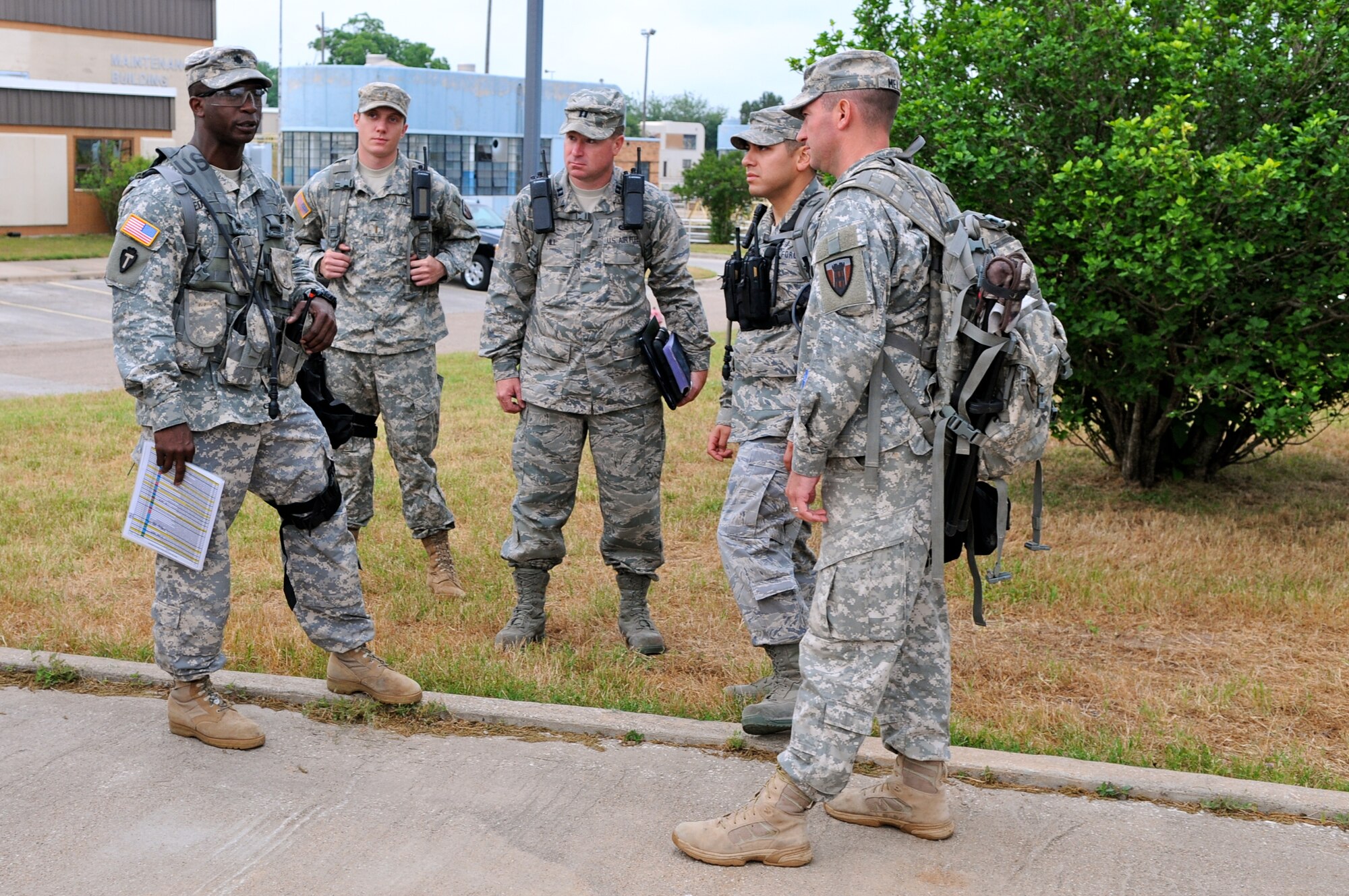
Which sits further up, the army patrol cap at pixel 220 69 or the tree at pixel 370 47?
the tree at pixel 370 47

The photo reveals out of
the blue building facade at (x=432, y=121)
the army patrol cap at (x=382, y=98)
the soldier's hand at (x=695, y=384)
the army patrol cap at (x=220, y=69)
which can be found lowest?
the soldier's hand at (x=695, y=384)

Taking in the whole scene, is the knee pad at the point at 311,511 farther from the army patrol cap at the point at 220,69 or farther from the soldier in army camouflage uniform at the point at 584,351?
the army patrol cap at the point at 220,69

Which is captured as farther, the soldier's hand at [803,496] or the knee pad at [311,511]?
the knee pad at [311,511]

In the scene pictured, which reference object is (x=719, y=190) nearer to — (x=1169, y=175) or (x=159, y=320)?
(x=1169, y=175)

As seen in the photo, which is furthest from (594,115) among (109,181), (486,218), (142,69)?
(142,69)

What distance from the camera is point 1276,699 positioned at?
4.71m

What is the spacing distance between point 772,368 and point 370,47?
111m

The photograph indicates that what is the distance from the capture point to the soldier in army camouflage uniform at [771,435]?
4340 millimetres

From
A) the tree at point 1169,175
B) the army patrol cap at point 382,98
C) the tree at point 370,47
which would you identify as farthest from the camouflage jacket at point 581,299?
the tree at point 370,47

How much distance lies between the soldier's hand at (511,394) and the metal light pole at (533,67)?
13.8 ft

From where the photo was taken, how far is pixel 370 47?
353 ft

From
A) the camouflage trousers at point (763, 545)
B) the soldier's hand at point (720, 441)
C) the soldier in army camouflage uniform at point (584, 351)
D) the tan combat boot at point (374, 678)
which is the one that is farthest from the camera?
the soldier in army camouflage uniform at point (584, 351)

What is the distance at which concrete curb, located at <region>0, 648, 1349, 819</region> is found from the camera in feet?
12.5

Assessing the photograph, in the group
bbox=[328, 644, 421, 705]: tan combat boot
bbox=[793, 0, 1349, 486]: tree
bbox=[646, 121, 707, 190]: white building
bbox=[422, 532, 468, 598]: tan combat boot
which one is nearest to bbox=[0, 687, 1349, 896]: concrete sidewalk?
bbox=[328, 644, 421, 705]: tan combat boot
